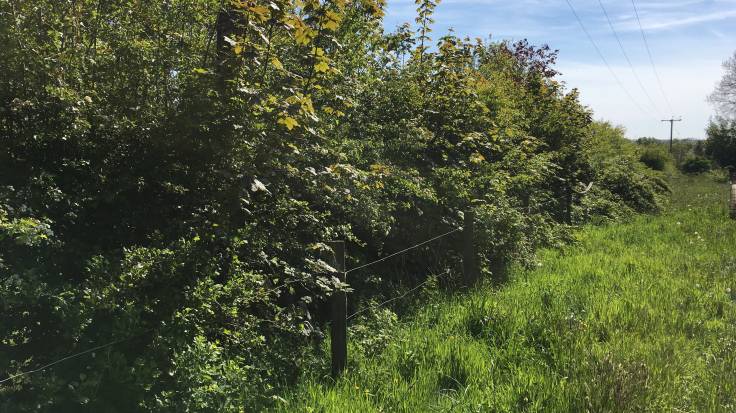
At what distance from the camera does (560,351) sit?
4.54 metres

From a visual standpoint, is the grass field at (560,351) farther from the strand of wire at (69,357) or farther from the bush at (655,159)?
the bush at (655,159)

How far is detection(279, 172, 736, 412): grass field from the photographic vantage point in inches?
144

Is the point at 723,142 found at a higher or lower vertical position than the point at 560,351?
higher

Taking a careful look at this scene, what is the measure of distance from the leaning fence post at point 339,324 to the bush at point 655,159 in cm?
4341

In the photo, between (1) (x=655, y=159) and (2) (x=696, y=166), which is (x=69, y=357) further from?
(2) (x=696, y=166)

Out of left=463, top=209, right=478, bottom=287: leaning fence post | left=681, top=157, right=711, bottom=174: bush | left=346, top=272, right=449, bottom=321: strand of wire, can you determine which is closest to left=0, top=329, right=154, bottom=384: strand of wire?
left=346, top=272, right=449, bottom=321: strand of wire

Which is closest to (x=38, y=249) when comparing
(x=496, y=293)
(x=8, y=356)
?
(x=8, y=356)

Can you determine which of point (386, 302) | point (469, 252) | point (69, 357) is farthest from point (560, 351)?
point (69, 357)

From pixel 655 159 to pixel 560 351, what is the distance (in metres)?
43.3

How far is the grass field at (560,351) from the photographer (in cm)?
365

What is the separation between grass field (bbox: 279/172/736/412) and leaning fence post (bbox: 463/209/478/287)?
11.8 inches

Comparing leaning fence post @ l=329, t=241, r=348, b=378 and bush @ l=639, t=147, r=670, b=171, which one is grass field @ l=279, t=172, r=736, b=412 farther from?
bush @ l=639, t=147, r=670, b=171

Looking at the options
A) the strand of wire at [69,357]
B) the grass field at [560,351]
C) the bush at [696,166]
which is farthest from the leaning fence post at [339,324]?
the bush at [696,166]

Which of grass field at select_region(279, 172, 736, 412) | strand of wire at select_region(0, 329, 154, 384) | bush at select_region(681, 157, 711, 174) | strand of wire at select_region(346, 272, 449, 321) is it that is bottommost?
grass field at select_region(279, 172, 736, 412)
